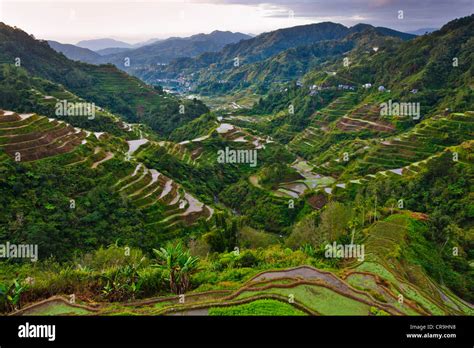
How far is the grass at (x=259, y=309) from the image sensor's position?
8938 millimetres

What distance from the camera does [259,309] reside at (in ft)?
30.0

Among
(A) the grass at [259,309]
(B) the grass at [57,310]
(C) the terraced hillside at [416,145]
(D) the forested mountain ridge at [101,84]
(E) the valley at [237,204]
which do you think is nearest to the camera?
(A) the grass at [259,309]

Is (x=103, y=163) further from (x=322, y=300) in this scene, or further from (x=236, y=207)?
(x=322, y=300)

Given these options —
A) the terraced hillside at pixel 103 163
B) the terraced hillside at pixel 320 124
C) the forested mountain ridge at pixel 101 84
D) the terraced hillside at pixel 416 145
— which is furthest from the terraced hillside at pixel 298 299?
the forested mountain ridge at pixel 101 84

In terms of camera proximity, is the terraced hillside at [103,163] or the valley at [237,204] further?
the terraced hillside at [103,163]

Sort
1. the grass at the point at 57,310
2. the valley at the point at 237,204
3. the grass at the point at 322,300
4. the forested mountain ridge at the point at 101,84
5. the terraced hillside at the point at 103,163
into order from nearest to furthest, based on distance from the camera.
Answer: the grass at the point at 57,310
the grass at the point at 322,300
the valley at the point at 237,204
the terraced hillside at the point at 103,163
the forested mountain ridge at the point at 101,84

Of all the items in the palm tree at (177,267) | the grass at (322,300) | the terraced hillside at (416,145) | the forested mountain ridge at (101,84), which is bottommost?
the grass at (322,300)

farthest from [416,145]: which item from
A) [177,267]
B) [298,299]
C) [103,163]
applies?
[177,267]

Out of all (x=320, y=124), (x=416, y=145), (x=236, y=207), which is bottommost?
(x=236, y=207)

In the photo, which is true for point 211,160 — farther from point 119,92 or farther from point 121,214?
point 119,92

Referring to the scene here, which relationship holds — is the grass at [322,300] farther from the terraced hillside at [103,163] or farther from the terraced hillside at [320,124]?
the terraced hillside at [320,124]

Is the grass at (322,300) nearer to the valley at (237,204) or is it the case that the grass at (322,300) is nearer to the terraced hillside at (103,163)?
the valley at (237,204)

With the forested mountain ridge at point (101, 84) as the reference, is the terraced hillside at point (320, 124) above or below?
below
